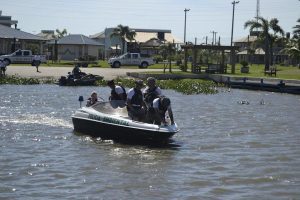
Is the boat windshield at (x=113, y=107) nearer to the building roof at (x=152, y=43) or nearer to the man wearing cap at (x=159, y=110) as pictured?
the man wearing cap at (x=159, y=110)

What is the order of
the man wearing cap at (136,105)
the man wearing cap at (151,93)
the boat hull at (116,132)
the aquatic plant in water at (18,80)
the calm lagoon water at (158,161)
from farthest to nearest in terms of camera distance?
the aquatic plant in water at (18,80) → the man wearing cap at (151,93) → the man wearing cap at (136,105) → the boat hull at (116,132) → the calm lagoon water at (158,161)

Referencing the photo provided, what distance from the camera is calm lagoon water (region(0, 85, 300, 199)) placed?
12.8 meters

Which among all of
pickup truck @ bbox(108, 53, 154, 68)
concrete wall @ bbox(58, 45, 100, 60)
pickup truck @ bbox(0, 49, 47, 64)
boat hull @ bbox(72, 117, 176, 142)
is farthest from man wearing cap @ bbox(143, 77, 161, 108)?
concrete wall @ bbox(58, 45, 100, 60)

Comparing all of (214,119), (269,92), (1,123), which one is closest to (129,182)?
(1,123)

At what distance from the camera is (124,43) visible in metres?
100

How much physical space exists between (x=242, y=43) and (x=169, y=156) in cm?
11361

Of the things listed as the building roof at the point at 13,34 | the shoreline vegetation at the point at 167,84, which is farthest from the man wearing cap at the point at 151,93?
the building roof at the point at 13,34

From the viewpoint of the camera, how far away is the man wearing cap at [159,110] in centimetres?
1808

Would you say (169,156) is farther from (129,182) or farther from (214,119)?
(214,119)

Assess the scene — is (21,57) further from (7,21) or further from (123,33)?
(7,21)

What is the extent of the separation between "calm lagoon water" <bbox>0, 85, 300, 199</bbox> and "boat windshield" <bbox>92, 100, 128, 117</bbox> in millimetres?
1108

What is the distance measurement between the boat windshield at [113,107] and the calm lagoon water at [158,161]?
1108mm

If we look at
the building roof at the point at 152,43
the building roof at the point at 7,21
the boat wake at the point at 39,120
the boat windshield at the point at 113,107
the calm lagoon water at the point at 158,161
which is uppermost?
the building roof at the point at 7,21

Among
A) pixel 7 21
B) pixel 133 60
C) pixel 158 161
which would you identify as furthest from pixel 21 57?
pixel 7 21
